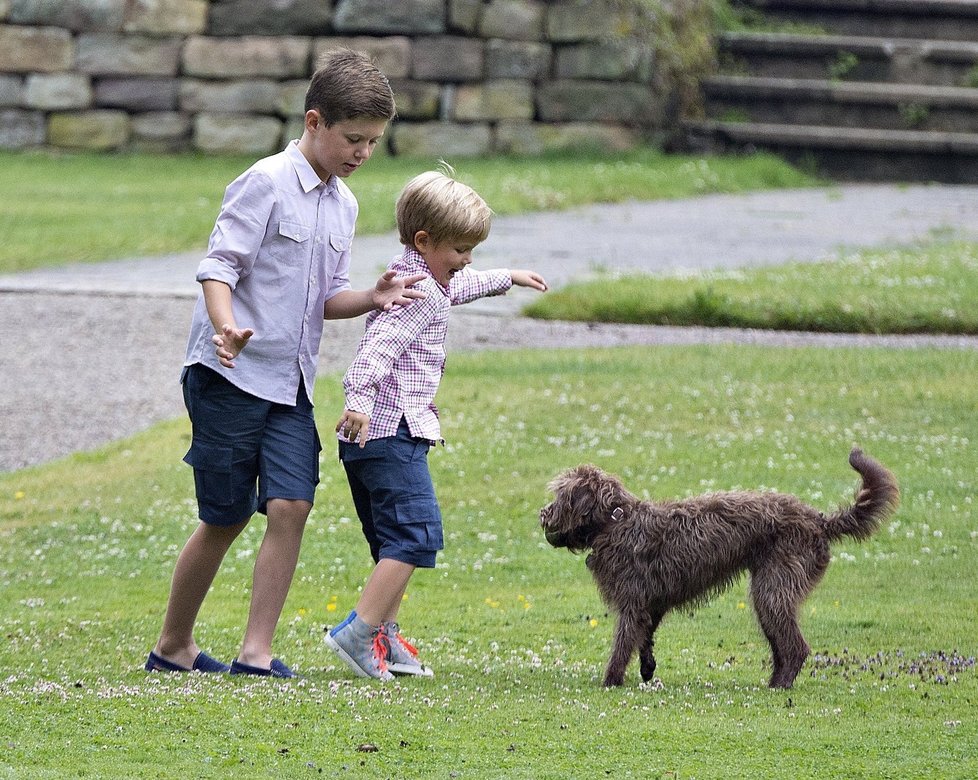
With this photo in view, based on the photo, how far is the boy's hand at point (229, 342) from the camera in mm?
4641

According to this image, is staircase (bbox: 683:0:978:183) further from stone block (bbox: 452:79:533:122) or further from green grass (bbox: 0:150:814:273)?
stone block (bbox: 452:79:533:122)

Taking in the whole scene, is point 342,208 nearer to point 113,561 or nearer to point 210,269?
point 210,269

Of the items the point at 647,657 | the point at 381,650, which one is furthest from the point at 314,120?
the point at 647,657

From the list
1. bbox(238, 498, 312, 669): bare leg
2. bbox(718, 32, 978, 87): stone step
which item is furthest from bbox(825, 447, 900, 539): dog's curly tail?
bbox(718, 32, 978, 87): stone step

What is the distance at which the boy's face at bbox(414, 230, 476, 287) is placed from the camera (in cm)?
507

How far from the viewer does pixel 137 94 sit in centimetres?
2069

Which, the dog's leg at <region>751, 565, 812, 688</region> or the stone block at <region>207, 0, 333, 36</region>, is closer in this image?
the dog's leg at <region>751, 565, 812, 688</region>

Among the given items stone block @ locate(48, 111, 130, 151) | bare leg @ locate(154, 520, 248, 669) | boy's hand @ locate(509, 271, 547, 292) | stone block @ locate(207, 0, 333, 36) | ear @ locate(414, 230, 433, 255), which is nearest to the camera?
ear @ locate(414, 230, 433, 255)

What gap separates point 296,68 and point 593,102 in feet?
13.4

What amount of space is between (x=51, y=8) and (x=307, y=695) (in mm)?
17819

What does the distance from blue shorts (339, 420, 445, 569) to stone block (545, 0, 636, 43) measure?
630 inches

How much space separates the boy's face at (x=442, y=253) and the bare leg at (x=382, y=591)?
0.99 m

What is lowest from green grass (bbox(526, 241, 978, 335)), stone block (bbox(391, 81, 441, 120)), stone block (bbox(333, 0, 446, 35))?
green grass (bbox(526, 241, 978, 335))

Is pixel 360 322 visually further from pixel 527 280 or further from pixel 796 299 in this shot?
pixel 527 280
